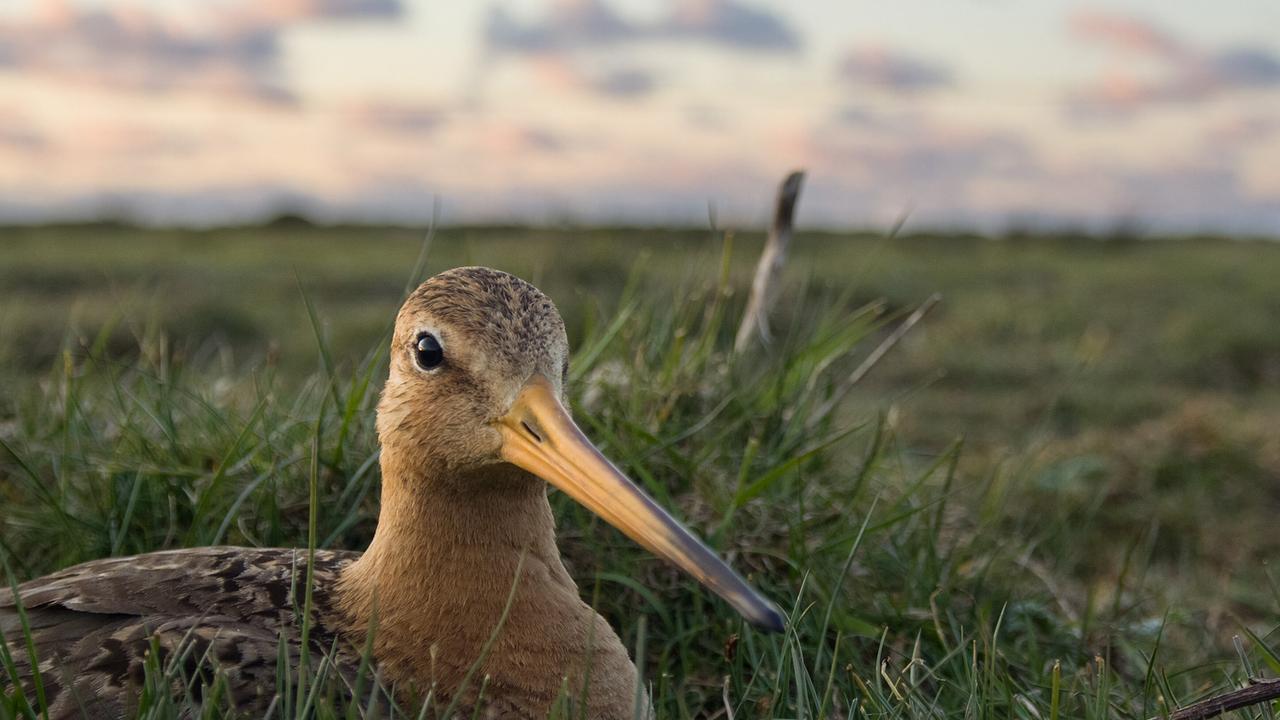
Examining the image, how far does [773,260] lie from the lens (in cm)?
430

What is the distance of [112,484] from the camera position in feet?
11.3

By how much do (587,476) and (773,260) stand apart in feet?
7.29

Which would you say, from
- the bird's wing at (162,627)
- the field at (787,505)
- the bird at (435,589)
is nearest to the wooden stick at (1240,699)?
the field at (787,505)

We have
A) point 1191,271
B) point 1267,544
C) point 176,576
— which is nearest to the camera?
point 176,576

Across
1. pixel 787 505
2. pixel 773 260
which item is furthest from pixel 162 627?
pixel 773 260

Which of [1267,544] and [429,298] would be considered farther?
[1267,544]

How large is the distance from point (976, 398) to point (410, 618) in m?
7.06

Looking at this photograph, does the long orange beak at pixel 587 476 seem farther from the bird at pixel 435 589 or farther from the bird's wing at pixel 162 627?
the bird's wing at pixel 162 627

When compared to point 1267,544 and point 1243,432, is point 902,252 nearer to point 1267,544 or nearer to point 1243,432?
point 1243,432

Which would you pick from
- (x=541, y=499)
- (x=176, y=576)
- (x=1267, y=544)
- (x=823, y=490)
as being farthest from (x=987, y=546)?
(x=1267, y=544)

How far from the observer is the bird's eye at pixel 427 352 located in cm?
241

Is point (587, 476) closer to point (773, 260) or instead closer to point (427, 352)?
point (427, 352)

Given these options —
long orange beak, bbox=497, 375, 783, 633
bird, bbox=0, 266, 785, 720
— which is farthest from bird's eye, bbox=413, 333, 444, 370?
long orange beak, bbox=497, 375, 783, 633

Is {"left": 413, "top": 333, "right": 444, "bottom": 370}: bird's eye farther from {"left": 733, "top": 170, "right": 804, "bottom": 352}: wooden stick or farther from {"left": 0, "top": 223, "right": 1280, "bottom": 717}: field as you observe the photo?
{"left": 733, "top": 170, "right": 804, "bottom": 352}: wooden stick
